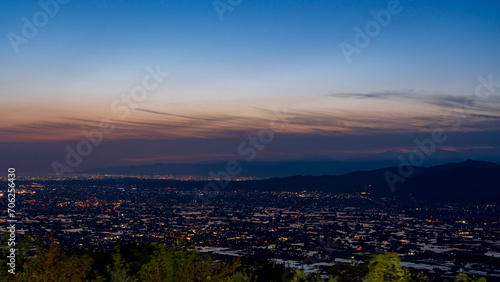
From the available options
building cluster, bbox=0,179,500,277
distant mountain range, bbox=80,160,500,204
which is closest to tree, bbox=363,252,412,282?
building cluster, bbox=0,179,500,277

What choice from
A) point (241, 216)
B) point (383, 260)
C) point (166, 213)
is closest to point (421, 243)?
point (241, 216)

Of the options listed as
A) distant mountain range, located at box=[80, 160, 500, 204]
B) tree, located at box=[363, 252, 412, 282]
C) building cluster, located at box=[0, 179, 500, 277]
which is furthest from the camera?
distant mountain range, located at box=[80, 160, 500, 204]

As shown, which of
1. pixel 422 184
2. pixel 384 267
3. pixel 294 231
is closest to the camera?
pixel 384 267

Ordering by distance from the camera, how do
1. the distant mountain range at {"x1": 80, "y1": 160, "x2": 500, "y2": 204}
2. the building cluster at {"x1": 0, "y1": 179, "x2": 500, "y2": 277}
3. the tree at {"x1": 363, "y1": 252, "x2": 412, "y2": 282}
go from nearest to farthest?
the tree at {"x1": 363, "y1": 252, "x2": 412, "y2": 282}
the building cluster at {"x1": 0, "y1": 179, "x2": 500, "y2": 277}
the distant mountain range at {"x1": 80, "y1": 160, "x2": 500, "y2": 204}

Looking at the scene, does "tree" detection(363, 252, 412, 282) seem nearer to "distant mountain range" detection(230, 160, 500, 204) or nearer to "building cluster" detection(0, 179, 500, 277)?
"building cluster" detection(0, 179, 500, 277)

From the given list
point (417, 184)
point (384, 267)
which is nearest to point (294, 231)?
point (384, 267)

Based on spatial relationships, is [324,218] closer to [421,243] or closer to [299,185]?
[421,243]

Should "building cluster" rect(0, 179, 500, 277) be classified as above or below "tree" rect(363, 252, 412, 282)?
below

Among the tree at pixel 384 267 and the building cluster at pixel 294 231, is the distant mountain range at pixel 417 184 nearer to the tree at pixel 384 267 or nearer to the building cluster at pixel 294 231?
the building cluster at pixel 294 231

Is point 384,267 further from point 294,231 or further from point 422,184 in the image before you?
point 422,184
